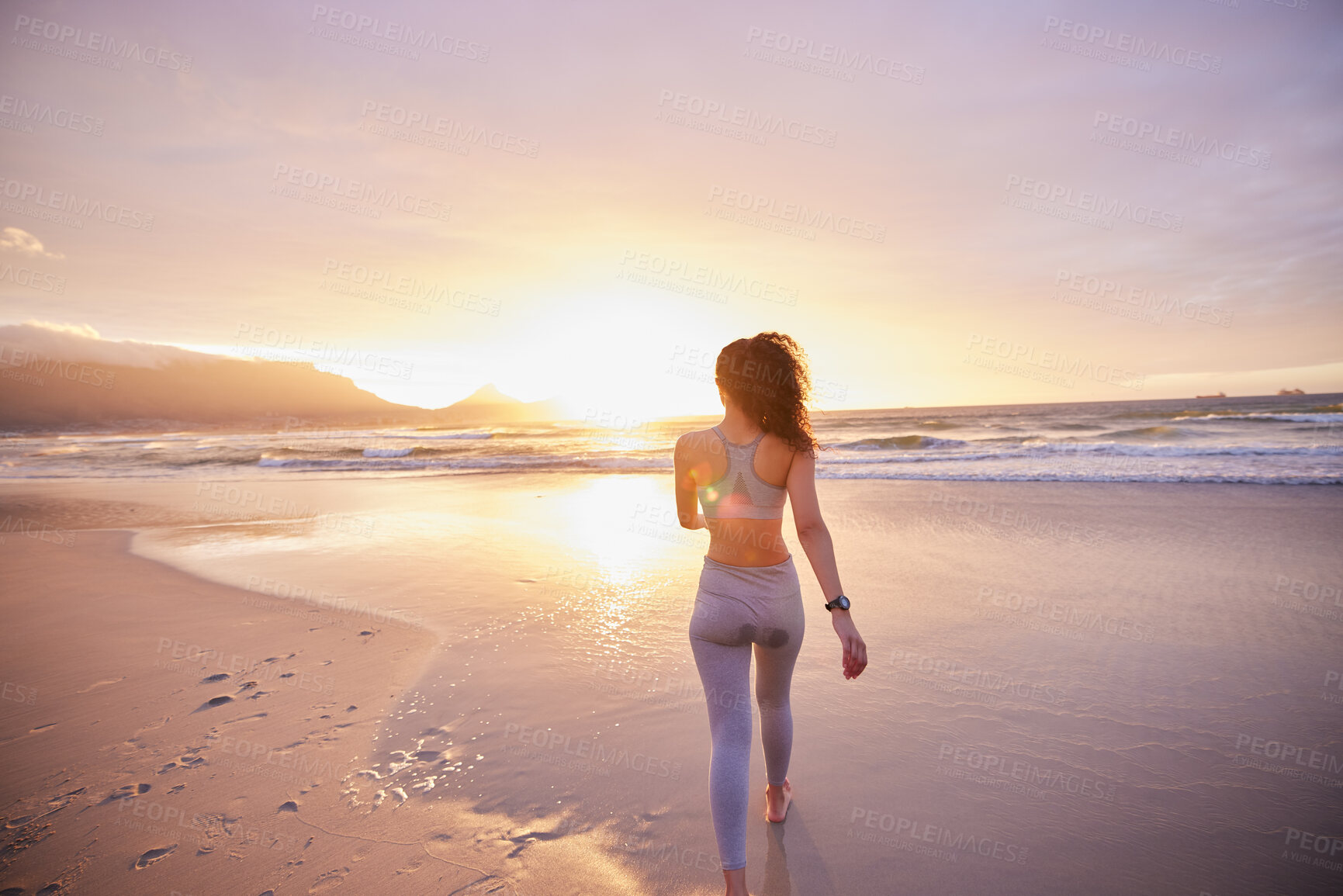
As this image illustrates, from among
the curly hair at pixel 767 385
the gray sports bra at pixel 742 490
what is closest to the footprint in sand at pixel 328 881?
the gray sports bra at pixel 742 490

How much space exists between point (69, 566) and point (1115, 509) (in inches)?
604

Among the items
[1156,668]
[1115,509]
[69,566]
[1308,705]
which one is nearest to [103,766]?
[69,566]

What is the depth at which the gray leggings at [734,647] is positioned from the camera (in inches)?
81.1

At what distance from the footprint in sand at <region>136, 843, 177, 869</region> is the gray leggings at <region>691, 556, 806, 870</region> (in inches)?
95.2

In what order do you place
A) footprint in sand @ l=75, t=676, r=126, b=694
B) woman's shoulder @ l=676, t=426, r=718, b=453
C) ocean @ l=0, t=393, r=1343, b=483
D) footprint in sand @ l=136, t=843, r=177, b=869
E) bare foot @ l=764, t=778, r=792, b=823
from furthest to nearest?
1. ocean @ l=0, t=393, r=1343, b=483
2. footprint in sand @ l=75, t=676, r=126, b=694
3. bare foot @ l=764, t=778, r=792, b=823
4. footprint in sand @ l=136, t=843, r=177, b=869
5. woman's shoulder @ l=676, t=426, r=718, b=453

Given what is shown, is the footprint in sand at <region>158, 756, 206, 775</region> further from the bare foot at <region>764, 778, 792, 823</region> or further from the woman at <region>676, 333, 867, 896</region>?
the bare foot at <region>764, 778, 792, 823</region>

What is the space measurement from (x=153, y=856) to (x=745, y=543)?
9.60 feet

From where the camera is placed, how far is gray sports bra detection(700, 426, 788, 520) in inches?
82.9

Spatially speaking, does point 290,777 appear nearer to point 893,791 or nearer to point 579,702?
point 579,702

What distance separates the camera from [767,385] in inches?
A: 80.2

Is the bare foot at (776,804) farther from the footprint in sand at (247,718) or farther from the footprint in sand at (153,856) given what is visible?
the footprint in sand at (247,718)

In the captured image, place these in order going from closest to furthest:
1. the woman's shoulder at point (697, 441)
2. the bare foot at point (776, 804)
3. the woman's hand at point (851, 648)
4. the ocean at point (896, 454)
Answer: the woman's hand at point (851, 648), the woman's shoulder at point (697, 441), the bare foot at point (776, 804), the ocean at point (896, 454)

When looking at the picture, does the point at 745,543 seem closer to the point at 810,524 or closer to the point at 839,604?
the point at 810,524

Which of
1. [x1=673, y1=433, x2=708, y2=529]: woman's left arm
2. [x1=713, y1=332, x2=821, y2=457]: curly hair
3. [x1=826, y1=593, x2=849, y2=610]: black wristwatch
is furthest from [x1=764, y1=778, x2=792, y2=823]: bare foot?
[x1=713, y1=332, x2=821, y2=457]: curly hair
